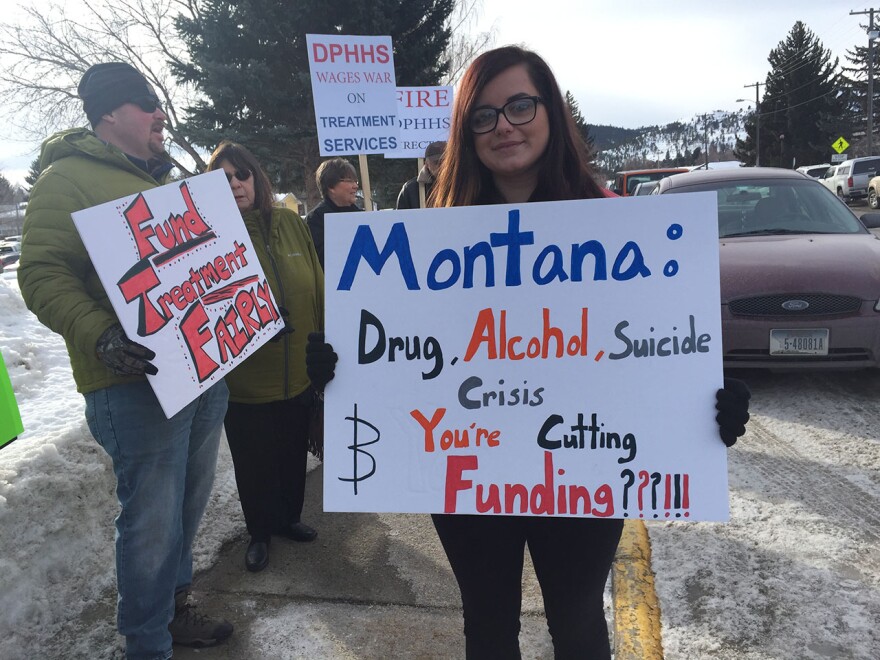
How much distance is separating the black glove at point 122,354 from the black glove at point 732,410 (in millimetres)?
1641

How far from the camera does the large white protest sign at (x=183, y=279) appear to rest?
1.91 metres

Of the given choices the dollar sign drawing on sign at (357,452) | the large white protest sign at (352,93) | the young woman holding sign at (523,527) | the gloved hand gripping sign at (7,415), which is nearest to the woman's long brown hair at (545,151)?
the young woman holding sign at (523,527)

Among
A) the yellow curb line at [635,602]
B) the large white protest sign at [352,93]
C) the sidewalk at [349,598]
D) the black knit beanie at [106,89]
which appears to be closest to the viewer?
the black knit beanie at [106,89]

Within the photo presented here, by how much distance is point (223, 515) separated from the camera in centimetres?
355

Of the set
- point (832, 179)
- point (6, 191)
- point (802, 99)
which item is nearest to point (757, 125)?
point (802, 99)

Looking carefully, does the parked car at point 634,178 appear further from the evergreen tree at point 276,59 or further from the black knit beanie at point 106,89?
the black knit beanie at point 106,89

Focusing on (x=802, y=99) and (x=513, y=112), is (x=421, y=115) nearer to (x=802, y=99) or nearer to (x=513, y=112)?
(x=513, y=112)

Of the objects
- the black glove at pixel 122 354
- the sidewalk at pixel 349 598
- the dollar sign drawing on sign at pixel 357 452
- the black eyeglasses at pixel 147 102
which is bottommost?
the sidewalk at pixel 349 598


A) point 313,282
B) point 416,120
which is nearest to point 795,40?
point 416,120

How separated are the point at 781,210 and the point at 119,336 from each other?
221 inches

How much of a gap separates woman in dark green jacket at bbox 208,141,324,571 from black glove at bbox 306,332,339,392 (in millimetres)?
1339

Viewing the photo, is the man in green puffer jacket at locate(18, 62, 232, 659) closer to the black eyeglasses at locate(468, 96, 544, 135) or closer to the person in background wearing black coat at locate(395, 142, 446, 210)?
the black eyeglasses at locate(468, 96, 544, 135)

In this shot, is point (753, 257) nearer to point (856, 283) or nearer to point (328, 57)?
point (856, 283)

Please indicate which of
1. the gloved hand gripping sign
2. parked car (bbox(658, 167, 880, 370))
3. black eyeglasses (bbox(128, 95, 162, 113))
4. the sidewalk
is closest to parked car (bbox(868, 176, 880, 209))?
parked car (bbox(658, 167, 880, 370))
